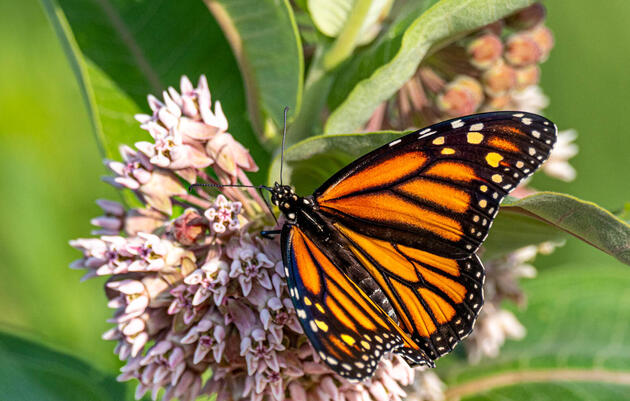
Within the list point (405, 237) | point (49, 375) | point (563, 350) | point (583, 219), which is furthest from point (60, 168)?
point (583, 219)

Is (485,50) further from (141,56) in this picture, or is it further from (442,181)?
(141,56)

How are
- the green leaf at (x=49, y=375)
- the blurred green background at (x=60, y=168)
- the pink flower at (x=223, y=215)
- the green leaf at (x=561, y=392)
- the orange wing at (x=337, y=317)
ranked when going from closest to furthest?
the orange wing at (x=337, y=317)
the pink flower at (x=223, y=215)
the green leaf at (x=49, y=375)
the green leaf at (x=561, y=392)
the blurred green background at (x=60, y=168)

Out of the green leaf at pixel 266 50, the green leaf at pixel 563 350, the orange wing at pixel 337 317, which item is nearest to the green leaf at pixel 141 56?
the green leaf at pixel 266 50

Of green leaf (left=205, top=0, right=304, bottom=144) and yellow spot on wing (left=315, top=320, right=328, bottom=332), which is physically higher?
green leaf (left=205, top=0, right=304, bottom=144)

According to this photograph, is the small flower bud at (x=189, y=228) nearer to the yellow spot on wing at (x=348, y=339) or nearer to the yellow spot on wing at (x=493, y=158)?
the yellow spot on wing at (x=348, y=339)

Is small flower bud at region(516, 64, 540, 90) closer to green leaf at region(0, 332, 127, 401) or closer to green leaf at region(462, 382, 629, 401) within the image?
green leaf at region(462, 382, 629, 401)

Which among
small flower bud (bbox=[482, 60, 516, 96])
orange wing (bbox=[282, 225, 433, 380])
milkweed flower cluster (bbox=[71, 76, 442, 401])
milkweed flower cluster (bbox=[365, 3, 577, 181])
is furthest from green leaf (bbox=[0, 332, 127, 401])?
small flower bud (bbox=[482, 60, 516, 96])
